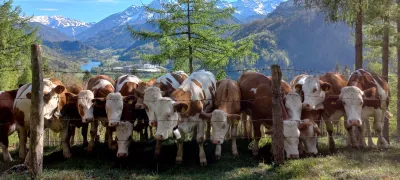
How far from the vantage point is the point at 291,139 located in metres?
8.84

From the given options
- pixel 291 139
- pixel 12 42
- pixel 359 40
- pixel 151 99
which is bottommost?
pixel 291 139

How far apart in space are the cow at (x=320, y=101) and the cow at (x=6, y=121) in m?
8.25

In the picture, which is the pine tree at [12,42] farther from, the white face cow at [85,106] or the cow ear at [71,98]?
the white face cow at [85,106]

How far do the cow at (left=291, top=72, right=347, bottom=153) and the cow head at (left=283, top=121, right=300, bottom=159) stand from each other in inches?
50.2

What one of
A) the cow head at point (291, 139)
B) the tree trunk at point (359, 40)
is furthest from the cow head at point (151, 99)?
the tree trunk at point (359, 40)

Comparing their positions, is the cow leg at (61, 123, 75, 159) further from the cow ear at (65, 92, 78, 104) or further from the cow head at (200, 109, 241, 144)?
the cow head at (200, 109, 241, 144)

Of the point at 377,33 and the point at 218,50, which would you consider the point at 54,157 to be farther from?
the point at 377,33

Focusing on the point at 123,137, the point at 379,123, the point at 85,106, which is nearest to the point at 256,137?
the point at 123,137

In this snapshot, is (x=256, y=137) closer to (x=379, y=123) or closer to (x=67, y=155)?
(x=379, y=123)

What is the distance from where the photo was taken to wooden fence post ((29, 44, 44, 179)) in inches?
294

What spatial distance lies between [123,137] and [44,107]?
7.13 feet

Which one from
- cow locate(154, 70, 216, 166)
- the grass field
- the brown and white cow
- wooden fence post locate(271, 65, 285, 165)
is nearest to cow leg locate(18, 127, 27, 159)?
the grass field

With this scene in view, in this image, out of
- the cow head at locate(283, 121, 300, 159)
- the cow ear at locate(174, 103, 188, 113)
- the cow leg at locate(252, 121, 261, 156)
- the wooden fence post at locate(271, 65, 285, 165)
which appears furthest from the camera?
the cow leg at locate(252, 121, 261, 156)

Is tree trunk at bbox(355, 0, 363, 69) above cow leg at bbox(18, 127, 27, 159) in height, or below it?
above
